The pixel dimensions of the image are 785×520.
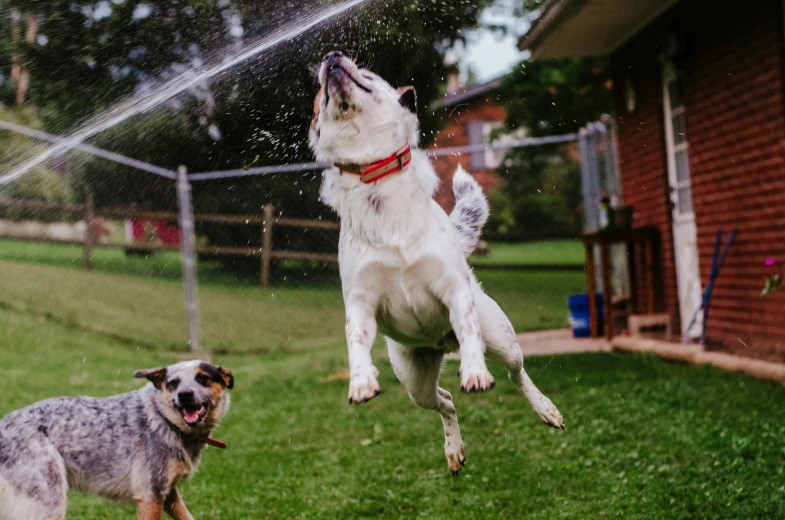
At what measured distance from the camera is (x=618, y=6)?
296 inches

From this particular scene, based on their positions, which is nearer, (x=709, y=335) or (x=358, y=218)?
(x=358, y=218)

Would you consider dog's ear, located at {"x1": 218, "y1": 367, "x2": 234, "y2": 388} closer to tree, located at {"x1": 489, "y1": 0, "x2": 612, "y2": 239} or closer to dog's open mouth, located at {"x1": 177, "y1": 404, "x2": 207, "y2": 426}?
dog's open mouth, located at {"x1": 177, "y1": 404, "x2": 207, "y2": 426}

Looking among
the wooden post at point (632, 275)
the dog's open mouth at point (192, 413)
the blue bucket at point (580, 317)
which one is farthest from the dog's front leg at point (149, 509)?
the wooden post at point (632, 275)

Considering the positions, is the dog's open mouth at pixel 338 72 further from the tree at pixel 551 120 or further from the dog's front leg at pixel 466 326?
the tree at pixel 551 120

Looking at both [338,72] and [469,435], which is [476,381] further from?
[469,435]

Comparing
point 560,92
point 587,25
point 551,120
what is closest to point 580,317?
point 587,25

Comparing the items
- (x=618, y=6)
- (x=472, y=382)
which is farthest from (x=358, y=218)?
(x=618, y=6)

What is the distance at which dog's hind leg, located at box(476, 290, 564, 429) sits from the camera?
2.64 m

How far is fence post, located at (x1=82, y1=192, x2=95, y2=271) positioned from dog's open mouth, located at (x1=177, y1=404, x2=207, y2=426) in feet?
29.1

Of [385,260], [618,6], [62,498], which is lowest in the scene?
[62,498]

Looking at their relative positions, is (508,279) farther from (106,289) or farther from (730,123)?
(106,289)

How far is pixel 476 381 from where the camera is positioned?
2.18m

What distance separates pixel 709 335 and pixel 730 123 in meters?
2.19

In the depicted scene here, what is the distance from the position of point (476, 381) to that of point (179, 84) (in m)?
3.01
